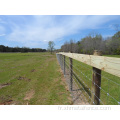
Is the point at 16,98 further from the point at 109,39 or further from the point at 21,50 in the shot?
the point at 21,50

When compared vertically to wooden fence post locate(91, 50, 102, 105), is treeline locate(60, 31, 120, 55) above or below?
above

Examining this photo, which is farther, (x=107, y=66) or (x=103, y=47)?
(x=103, y=47)

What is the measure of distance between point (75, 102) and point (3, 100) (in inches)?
106

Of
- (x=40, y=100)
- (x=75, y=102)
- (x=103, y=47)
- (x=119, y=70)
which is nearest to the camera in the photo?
(x=119, y=70)

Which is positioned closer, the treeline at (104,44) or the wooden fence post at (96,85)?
the wooden fence post at (96,85)

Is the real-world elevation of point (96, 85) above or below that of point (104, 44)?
below

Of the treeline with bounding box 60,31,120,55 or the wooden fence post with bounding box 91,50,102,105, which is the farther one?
the treeline with bounding box 60,31,120,55

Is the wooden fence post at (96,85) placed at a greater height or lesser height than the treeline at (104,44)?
lesser

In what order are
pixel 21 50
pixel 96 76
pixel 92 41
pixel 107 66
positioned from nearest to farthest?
pixel 107 66
pixel 96 76
pixel 92 41
pixel 21 50

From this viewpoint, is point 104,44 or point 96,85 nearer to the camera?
point 96,85
